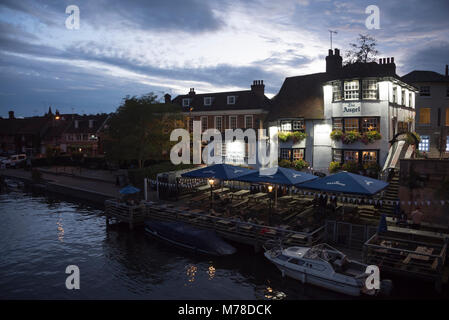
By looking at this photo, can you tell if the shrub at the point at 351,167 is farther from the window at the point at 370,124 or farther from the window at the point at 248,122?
the window at the point at 248,122

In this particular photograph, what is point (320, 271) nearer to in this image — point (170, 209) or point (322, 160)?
point (170, 209)

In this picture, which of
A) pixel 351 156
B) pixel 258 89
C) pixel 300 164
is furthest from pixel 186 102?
pixel 351 156

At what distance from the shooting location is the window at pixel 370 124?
29.0m

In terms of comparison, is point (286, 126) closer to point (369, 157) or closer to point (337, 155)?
point (337, 155)

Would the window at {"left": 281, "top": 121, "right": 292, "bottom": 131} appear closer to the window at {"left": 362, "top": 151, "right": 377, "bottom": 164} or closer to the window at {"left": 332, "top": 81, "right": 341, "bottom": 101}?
the window at {"left": 332, "top": 81, "right": 341, "bottom": 101}

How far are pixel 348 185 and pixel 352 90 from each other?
15149 millimetres

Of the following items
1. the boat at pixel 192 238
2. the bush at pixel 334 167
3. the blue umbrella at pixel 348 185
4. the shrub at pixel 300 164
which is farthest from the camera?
the shrub at pixel 300 164

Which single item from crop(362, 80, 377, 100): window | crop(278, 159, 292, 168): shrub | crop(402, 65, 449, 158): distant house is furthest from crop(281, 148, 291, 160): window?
crop(402, 65, 449, 158): distant house

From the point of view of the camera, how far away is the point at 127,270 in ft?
58.0

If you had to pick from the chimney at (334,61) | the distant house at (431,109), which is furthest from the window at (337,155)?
the distant house at (431,109)

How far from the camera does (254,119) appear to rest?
43.2m

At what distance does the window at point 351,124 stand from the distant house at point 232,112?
12693 mm
